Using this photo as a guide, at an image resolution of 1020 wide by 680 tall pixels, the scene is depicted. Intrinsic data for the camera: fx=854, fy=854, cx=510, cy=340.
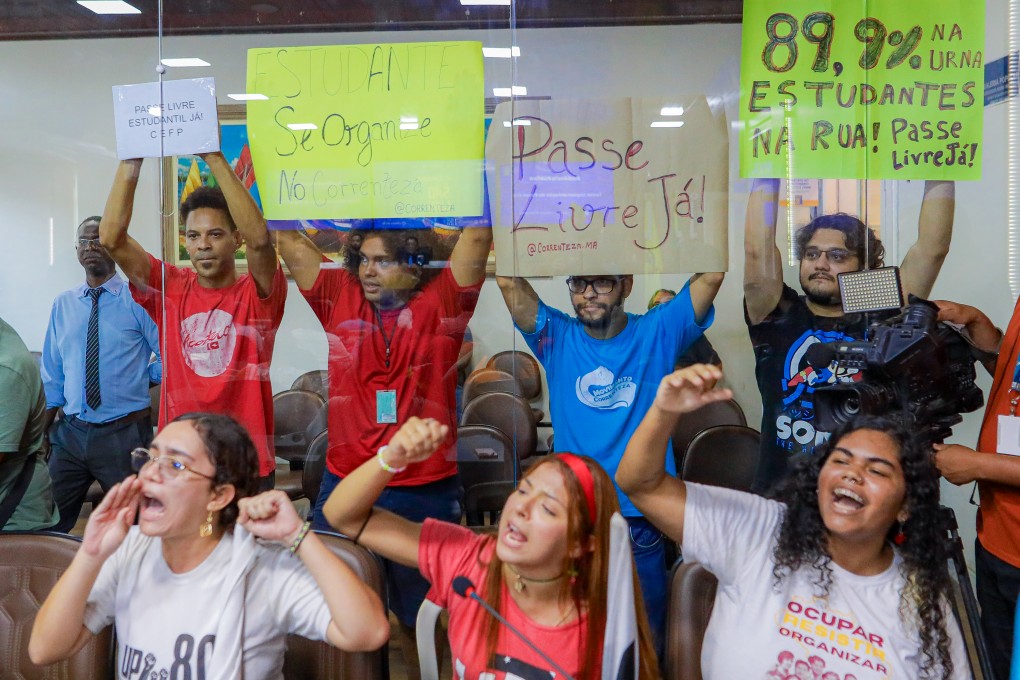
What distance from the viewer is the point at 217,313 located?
2381 millimetres

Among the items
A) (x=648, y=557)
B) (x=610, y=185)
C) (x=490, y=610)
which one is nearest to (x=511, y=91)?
(x=610, y=185)

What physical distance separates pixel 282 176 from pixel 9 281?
100 cm

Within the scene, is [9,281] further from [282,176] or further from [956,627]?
[956,627]

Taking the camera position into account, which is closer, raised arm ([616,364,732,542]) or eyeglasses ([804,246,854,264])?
raised arm ([616,364,732,542])

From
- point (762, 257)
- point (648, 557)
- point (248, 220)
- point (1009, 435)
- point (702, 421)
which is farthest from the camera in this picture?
point (702, 421)

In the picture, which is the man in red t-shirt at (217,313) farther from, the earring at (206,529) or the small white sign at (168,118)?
the earring at (206,529)

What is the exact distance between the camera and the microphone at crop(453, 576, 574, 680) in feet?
5.07

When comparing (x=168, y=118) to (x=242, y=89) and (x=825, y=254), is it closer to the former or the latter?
(x=242, y=89)

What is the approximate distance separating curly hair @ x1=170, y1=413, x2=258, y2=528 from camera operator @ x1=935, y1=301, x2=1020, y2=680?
1.51m

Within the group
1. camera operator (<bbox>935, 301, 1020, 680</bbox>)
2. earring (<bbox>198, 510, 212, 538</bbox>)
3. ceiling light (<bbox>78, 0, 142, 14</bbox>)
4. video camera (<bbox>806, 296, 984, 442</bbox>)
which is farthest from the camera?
ceiling light (<bbox>78, 0, 142, 14</bbox>)

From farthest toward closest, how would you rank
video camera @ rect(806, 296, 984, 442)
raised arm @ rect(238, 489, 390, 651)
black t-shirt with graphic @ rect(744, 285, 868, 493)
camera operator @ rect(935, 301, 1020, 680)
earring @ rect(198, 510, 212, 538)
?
black t-shirt with graphic @ rect(744, 285, 868, 493), camera operator @ rect(935, 301, 1020, 680), video camera @ rect(806, 296, 984, 442), earring @ rect(198, 510, 212, 538), raised arm @ rect(238, 489, 390, 651)

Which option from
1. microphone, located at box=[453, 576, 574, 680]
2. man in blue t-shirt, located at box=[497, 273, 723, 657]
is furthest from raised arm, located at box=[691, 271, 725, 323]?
microphone, located at box=[453, 576, 574, 680]

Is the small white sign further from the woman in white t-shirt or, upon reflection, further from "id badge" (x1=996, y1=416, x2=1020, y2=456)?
"id badge" (x1=996, y1=416, x2=1020, y2=456)

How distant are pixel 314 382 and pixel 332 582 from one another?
1001 millimetres
